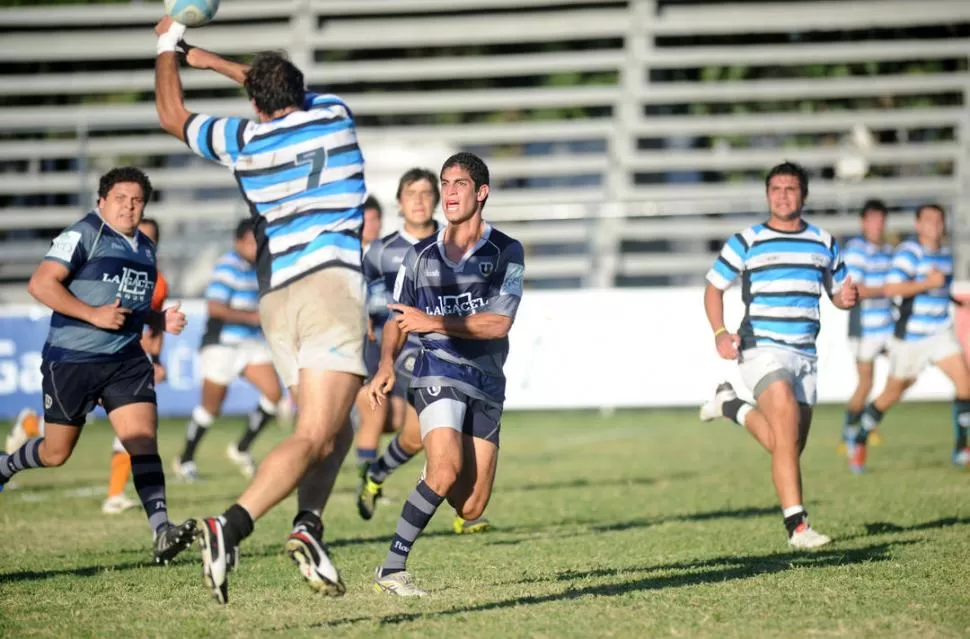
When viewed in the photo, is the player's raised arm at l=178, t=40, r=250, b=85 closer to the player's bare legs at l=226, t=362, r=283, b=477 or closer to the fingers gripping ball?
the fingers gripping ball

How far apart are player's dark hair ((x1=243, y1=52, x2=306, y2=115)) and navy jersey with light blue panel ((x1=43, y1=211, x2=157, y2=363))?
2018 mm

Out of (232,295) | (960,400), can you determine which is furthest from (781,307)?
(232,295)

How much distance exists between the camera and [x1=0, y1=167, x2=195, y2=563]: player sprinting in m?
7.49

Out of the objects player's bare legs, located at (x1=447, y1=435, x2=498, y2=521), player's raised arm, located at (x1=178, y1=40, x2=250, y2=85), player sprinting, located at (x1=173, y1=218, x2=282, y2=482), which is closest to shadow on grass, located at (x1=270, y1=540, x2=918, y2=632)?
player's bare legs, located at (x1=447, y1=435, x2=498, y2=521)

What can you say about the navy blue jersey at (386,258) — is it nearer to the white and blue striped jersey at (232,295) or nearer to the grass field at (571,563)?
the grass field at (571,563)

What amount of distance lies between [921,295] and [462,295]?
7885mm

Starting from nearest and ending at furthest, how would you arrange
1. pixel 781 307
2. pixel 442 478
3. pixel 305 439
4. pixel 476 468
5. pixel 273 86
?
pixel 305 439 → pixel 273 86 → pixel 442 478 → pixel 476 468 → pixel 781 307

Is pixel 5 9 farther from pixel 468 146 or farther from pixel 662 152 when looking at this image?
pixel 662 152

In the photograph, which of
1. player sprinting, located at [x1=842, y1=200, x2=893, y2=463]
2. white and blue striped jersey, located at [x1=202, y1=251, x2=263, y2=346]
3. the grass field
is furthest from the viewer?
player sprinting, located at [x1=842, y1=200, x2=893, y2=463]

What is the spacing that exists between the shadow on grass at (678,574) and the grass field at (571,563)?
2 cm

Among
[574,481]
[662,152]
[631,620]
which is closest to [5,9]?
[662,152]

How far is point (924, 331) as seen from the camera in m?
13.1

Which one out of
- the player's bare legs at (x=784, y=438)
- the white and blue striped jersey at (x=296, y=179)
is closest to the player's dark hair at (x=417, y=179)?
the player's bare legs at (x=784, y=438)

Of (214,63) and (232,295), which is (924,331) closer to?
(232,295)
